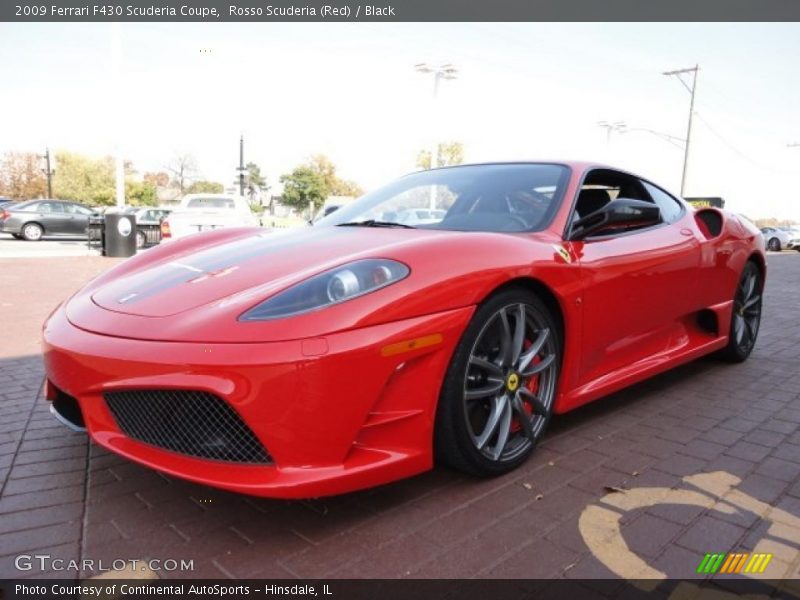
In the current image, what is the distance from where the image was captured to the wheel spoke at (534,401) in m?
2.46

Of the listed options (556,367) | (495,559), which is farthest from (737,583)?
(556,367)

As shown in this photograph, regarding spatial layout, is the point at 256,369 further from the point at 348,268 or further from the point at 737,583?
the point at 737,583

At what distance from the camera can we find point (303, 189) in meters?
60.3

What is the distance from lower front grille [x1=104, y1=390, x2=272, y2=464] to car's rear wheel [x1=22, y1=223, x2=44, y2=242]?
2044 cm

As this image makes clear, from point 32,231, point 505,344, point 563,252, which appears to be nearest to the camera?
point 505,344

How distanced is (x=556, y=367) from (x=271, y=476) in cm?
131

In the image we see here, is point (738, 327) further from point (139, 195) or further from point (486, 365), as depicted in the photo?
point (139, 195)

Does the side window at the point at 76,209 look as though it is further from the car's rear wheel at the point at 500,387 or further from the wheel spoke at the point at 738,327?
the car's rear wheel at the point at 500,387

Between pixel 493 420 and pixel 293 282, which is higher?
pixel 293 282

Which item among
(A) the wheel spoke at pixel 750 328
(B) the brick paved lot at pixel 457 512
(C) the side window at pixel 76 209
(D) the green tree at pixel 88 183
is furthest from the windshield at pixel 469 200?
(D) the green tree at pixel 88 183

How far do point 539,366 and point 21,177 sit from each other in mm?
68388

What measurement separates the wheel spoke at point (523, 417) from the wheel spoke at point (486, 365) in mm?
162

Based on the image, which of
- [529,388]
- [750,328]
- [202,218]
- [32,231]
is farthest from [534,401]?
[32,231]

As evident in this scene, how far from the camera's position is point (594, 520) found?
207 cm
